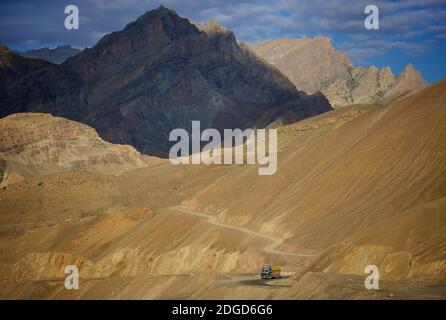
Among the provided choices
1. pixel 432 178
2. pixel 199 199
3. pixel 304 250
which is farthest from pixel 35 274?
pixel 432 178

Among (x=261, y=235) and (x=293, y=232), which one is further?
(x=261, y=235)

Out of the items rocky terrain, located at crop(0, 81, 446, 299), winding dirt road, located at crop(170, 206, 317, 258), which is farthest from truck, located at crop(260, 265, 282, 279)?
winding dirt road, located at crop(170, 206, 317, 258)

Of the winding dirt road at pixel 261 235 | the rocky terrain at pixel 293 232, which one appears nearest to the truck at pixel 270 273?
the rocky terrain at pixel 293 232

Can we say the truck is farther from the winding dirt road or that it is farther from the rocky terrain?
the winding dirt road

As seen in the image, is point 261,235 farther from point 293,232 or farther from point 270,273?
point 270,273

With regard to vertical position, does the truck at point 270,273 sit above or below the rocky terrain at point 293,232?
below

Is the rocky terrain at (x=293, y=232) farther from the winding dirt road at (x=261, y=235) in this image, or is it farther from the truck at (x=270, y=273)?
the truck at (x=270, y=273)

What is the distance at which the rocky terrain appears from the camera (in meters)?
53.2

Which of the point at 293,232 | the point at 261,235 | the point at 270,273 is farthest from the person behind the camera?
the point at 261,235

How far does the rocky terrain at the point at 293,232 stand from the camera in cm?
5319

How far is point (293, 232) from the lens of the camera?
79.4 metres

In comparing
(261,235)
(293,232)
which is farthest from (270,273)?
(261,235)
